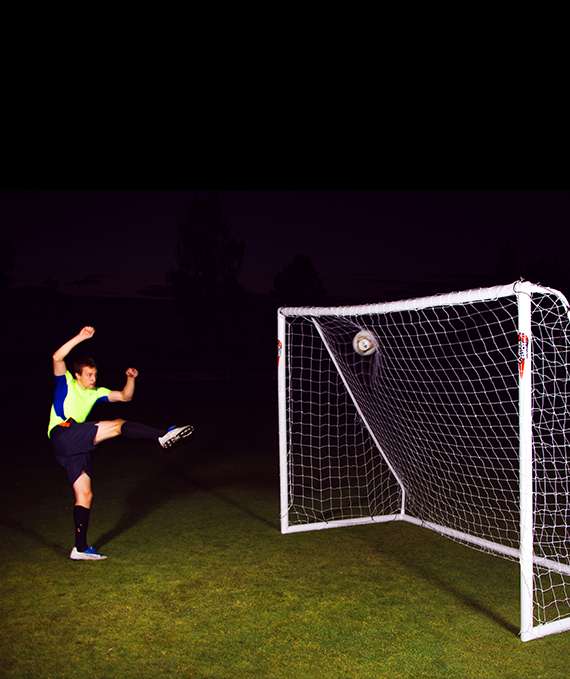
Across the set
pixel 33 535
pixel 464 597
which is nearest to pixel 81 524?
pixel 33 535

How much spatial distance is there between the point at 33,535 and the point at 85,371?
198 cm

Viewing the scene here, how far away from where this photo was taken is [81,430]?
5.47 metres

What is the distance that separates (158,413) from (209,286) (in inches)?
1194

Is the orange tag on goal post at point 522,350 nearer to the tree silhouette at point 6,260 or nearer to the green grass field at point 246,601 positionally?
the green grass field at point 246,601

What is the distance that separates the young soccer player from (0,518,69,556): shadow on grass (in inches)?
16.5

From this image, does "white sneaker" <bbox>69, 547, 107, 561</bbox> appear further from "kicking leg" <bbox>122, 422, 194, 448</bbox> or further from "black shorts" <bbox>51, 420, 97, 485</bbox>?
"kicking leg" <bbox>122, 422, 194, 448</bbox>

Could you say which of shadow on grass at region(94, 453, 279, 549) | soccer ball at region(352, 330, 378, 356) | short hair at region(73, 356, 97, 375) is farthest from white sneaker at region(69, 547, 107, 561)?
soccer ball at region(352, 330, 378, 356)

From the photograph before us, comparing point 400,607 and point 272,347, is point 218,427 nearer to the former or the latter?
point 400,607

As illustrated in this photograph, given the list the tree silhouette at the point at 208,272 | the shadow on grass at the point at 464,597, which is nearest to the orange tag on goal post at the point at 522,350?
the shadow on grass at the point at 464,597

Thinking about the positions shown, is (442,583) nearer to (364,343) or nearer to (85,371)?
(364,343)

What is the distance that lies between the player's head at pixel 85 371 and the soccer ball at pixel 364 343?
9.20ft

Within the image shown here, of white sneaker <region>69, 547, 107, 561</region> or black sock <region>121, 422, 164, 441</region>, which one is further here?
white sneaker <region>69, 547, 107, 561</region>

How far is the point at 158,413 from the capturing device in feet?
54.2

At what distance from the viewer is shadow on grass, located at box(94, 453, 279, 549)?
6.88m
